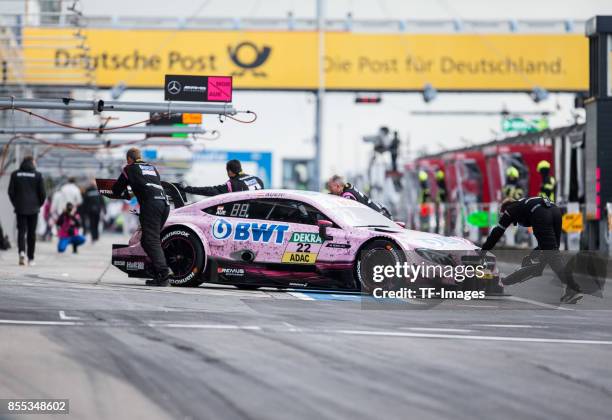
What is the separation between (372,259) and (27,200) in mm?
7838

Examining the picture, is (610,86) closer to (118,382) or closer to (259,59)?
(118,382)

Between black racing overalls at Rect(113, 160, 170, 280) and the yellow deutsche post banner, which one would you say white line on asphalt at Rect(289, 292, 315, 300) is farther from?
the yellow deutsche post banner

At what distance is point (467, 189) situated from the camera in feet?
118

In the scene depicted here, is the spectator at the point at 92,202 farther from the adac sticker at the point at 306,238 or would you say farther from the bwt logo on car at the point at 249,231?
the adac sticker at the point at 306,238

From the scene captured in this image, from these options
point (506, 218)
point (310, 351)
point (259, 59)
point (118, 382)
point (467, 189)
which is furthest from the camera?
point (259, 59)

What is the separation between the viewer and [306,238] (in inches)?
623

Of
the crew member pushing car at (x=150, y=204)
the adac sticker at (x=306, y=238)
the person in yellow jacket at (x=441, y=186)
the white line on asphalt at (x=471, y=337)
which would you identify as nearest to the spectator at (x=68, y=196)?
the person in yellow jacket at (x=441, y=186)

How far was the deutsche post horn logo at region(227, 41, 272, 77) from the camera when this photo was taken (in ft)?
155

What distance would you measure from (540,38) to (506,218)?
33924mm

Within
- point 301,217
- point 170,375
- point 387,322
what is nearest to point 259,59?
point 301,217

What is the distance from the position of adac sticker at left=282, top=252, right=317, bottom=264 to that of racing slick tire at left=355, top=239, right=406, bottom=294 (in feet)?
1.75

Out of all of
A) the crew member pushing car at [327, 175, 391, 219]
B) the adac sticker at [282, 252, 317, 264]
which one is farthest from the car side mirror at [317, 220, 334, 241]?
the crew member pushing car at [327, 175, 391, 219]

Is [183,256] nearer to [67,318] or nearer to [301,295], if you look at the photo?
[301,295]

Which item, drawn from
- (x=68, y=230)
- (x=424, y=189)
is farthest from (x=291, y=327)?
(x=424, y=189)
